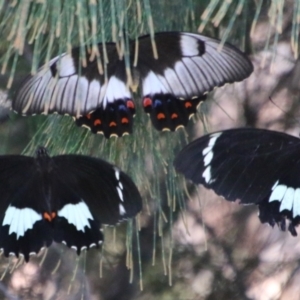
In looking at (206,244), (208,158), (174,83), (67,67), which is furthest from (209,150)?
(206,244)

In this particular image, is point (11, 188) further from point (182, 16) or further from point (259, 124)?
point (259, 124)

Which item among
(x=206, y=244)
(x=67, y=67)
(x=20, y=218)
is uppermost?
(x=67, y=67)

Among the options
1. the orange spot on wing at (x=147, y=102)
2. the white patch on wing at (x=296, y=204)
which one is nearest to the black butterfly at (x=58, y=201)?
the orange spot on wing at (x=147, y=102)

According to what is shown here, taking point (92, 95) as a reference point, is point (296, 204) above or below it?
below

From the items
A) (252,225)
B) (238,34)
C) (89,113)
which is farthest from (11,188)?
(252,225)

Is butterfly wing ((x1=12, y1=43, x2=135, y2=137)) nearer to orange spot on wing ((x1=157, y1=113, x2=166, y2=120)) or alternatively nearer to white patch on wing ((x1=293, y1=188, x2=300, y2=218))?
orange spot on wing ((x1=157, y1=113, x2=166, y2=120))

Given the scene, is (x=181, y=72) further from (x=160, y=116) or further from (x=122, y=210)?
(x=122, y=210)

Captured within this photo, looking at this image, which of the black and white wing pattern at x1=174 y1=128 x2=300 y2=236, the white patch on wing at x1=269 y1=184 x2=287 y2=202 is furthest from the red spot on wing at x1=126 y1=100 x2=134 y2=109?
the white patch on wing at x1=269 y1=184 x2=287 y2=202
